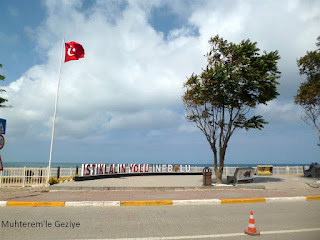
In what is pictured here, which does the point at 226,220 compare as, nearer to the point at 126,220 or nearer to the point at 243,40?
the point at 126,220

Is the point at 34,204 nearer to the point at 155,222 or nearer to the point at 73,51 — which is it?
the point at 155,222

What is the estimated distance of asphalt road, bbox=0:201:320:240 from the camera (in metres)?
5.90

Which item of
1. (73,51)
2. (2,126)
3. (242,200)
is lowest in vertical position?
(242,200)

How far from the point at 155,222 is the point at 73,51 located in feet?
51.2

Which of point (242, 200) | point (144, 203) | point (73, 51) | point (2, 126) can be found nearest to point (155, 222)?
point (144, 203)

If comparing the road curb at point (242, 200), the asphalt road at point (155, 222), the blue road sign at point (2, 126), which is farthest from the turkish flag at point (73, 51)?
the road curb at point (242, 200)

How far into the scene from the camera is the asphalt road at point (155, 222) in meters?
5.90

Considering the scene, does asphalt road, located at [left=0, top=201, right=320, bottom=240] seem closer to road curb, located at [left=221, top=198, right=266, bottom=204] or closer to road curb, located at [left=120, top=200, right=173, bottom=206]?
road curb, located at [left=120, top=200, right=173, bottom=206]

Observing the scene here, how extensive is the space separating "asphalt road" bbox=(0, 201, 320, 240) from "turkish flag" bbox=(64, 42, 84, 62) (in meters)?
12.4

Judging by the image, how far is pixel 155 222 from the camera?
7.17 meters

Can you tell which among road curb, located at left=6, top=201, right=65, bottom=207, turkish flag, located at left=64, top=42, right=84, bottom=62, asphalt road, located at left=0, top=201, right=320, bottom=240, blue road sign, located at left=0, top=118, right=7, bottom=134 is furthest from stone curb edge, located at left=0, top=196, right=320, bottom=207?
turkish flag, located at left=64, top=42, right=84, bottom=62

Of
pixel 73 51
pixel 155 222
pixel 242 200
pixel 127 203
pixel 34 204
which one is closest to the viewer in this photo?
pixel 155 222

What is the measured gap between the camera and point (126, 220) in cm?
738

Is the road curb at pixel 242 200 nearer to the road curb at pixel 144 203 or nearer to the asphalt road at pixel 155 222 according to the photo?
the asphalt road at pixel 155 222
